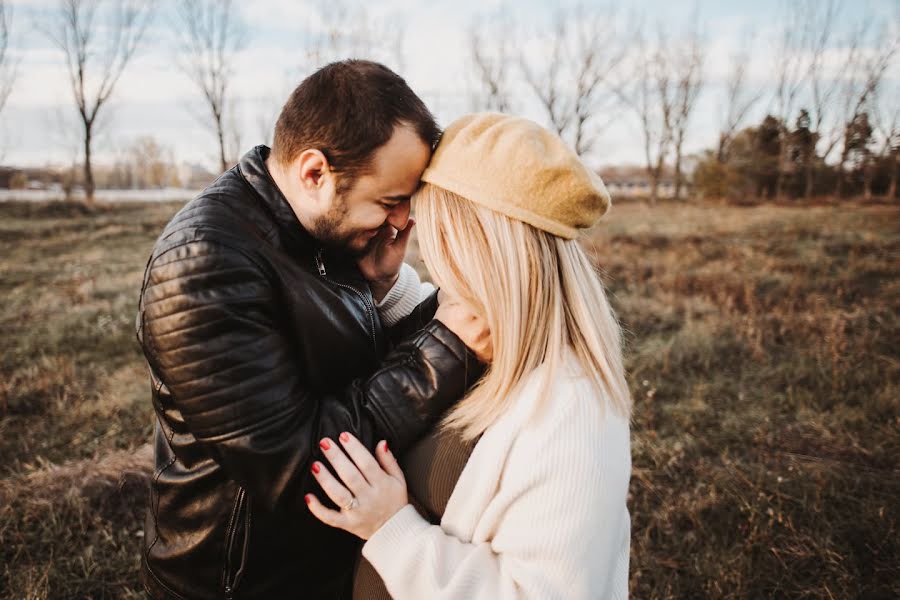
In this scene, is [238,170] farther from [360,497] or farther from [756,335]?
[756,335]

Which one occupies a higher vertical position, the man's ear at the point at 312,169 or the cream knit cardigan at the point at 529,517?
the man's ear at the point at 312,169

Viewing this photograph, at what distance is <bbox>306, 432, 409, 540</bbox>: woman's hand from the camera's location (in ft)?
4.29

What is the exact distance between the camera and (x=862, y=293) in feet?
26.7

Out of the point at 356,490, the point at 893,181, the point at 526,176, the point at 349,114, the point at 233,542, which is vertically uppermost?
the point at 893,181

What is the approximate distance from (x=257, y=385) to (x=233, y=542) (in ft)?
1.89

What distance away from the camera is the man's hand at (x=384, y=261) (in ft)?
6.37

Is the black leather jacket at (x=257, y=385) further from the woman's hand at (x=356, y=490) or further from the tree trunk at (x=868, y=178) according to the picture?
the tree trunk at (x=868, y=178)

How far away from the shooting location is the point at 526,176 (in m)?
1.31

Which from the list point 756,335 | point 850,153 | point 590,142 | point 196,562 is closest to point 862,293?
point 756,335

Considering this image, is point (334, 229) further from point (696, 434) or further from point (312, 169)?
point (696, 434)

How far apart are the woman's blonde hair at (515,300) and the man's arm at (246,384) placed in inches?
6.3

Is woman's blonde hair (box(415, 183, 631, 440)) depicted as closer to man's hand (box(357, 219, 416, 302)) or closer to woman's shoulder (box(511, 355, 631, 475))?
woman's shoulder (box(511, 355, 631, 475))

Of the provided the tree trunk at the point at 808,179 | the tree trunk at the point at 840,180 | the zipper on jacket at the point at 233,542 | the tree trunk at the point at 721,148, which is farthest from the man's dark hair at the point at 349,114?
the tree trunk at the point at 721,148

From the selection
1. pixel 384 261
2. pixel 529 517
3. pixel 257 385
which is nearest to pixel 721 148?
pixel 384 261
